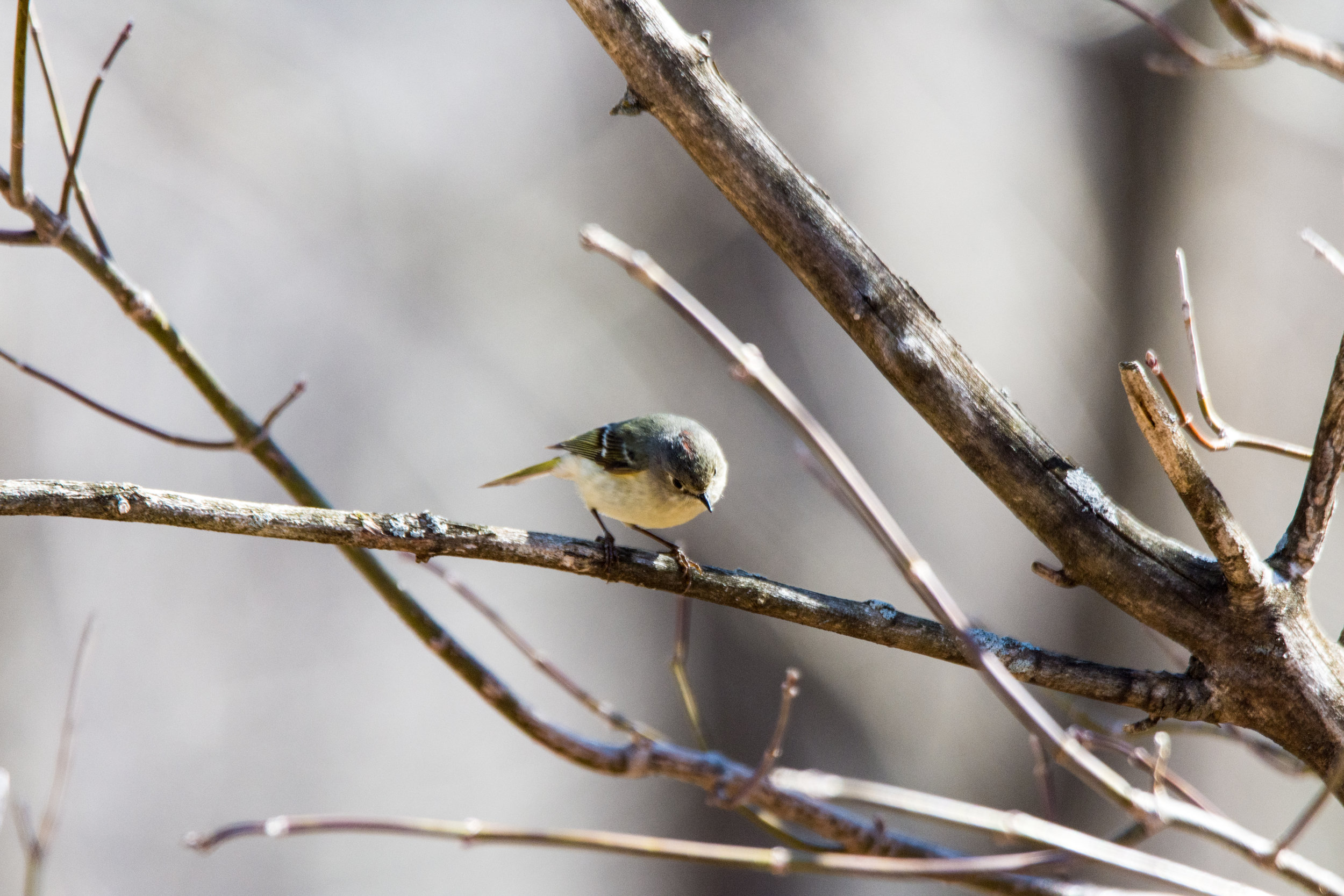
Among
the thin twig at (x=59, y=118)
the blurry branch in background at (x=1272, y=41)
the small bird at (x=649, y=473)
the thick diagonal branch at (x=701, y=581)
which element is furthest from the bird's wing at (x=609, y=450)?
the blurry branch in background at (x=1272, y=41)

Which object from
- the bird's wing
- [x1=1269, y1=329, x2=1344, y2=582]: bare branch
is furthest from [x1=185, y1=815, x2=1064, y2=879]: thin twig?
the bird's wing

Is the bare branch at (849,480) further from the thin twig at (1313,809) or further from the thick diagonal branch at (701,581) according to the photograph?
the thick diagonal branch at (701,581)

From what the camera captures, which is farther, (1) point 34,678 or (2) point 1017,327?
(2) point 1017,327

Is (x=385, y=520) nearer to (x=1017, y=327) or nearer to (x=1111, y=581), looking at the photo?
(x=1111, y=581)

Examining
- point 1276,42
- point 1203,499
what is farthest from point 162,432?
point 1276,42

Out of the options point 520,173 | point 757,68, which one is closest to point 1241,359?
point 757,68

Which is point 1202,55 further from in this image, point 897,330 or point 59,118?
point 59,118
